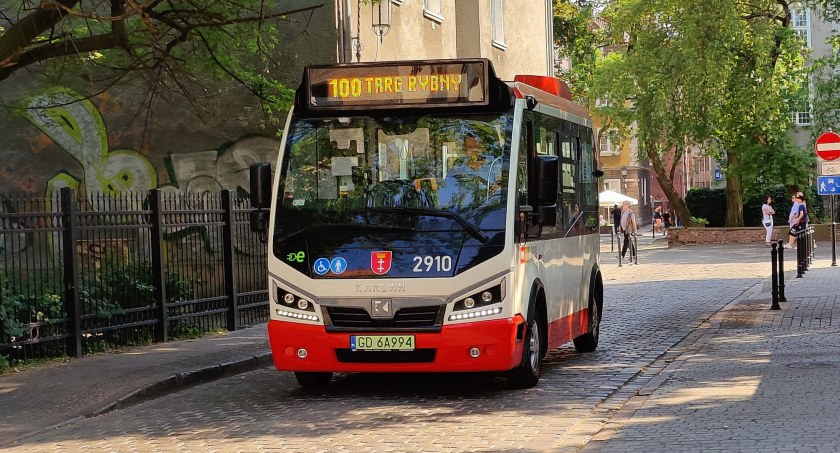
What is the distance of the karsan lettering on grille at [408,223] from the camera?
11.0 m

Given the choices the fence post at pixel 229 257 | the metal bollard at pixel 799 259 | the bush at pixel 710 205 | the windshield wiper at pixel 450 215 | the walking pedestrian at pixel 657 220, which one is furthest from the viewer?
the walking pedestrian at pixel 657 220

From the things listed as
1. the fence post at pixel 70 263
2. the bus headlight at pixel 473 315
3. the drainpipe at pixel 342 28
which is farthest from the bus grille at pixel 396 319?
the drainpipe at pixel 342 28

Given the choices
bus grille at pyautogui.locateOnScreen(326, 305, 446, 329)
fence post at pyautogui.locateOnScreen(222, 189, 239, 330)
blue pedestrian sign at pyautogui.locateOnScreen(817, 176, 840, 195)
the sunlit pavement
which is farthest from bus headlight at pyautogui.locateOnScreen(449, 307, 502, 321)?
blue pedestrian sign at pyautogui.locateOnScreen(817, 176, 840, 195)

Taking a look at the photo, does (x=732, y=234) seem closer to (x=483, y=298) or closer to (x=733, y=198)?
(x=733, y=198)

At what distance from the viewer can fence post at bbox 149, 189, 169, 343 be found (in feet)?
54.7

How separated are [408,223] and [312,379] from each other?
5.71ft

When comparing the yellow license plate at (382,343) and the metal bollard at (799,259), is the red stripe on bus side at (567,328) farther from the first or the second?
the metal bollard at (799,259)

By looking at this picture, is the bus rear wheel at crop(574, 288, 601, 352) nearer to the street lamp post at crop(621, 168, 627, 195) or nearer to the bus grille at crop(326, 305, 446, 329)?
the bus grille at crop(326, 305, 446, 329)

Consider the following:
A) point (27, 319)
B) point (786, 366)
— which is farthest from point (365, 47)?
point (786, 366)

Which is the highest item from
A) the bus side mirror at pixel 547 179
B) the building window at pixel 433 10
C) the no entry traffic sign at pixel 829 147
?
the building window at pixel 433 10

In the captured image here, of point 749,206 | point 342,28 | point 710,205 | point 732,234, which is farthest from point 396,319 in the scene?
point 710,205

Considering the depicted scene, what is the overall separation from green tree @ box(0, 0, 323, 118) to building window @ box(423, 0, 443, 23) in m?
11.0

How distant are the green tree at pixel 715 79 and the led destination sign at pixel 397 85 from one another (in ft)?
102

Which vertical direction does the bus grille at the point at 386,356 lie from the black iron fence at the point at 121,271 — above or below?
below
